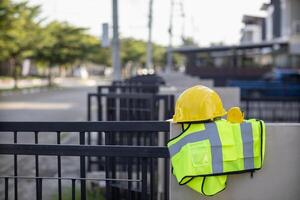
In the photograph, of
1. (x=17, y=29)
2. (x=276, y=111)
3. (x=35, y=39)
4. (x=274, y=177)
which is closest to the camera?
(x=274, y=177)

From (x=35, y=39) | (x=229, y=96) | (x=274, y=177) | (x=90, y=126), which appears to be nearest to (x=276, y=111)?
(x=229, y=96)

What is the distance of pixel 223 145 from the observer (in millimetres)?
3016

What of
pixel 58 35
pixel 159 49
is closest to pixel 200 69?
pixel 58 35

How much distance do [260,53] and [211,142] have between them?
39.1 metres

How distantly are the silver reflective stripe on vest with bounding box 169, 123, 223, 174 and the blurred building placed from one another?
2895 centimetres

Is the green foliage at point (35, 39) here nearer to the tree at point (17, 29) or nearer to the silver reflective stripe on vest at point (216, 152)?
the tree at point (17, 29)

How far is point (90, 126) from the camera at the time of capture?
3375mm

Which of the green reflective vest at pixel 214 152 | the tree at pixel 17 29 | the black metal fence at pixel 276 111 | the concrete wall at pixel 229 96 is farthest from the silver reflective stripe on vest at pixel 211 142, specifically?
the tree at pixel 17 29

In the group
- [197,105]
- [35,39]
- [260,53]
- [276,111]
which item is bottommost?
[276,111]

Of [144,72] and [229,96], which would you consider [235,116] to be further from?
[144,72]

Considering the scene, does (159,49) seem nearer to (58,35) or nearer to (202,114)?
(58,35)

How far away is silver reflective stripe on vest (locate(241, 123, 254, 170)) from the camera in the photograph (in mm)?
3105

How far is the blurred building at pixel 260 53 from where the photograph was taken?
3347 centimetres

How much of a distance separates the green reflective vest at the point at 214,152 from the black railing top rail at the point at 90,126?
0.28 metres
